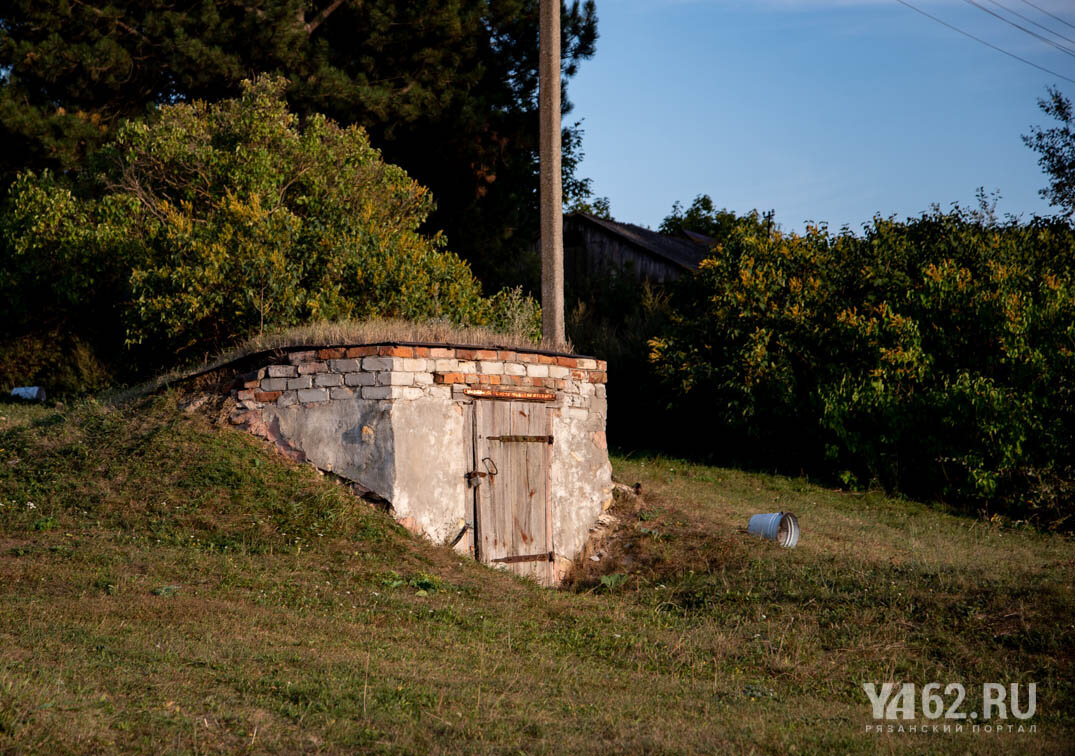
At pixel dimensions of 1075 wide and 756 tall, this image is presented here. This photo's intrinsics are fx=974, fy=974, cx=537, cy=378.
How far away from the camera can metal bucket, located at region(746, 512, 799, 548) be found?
39.3ft

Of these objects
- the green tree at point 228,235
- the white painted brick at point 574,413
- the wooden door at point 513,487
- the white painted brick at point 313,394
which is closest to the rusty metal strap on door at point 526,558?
the wooden door at point 513,487

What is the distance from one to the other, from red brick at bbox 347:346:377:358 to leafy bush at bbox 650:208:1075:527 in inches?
374

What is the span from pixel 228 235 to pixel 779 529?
1005cm

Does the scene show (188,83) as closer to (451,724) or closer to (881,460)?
(881,460)

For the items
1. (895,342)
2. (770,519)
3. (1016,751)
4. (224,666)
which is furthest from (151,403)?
(895,342)

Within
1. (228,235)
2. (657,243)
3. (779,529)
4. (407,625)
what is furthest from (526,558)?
(657,243)

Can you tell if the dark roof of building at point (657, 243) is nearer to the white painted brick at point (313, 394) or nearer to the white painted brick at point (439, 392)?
the white painted brick at point (439, 392)

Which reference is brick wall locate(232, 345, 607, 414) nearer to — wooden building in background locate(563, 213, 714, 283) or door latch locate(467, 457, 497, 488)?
door latch locate(467, 457, 497, 488)

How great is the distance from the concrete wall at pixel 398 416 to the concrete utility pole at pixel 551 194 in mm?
2023

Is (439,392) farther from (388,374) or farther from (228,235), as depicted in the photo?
(228,235)

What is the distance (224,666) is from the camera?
6.11m

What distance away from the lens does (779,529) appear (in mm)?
11992

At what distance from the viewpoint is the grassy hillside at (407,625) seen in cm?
538

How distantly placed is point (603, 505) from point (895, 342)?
7.65 meters
